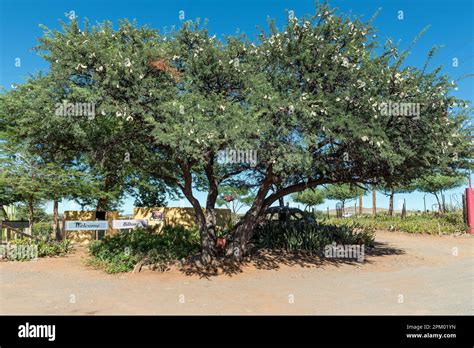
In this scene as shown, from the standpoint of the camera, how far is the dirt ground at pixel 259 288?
8352mm

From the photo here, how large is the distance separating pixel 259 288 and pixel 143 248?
6218 millimetres

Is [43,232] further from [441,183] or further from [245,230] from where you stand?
[441,183]

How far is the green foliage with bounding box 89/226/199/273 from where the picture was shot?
44.8 ft

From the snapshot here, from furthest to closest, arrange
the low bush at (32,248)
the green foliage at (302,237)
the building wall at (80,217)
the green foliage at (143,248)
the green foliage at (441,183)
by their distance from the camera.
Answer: the green foliage at (441,183) → the building wall at (80,217) → the low bush at (32,248) → the green foliage at (302,237) → the green foliage at (143,248)

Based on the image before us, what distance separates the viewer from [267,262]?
14172 millimetres

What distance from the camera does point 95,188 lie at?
2108 centimetres

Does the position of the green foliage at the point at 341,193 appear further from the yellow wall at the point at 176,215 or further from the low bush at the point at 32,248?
the low bush at the point at 32,248

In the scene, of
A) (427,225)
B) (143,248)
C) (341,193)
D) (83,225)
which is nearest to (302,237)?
(143,248)

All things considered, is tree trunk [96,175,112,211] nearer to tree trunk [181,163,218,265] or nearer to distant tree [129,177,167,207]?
distant tree [129,177,167,207]

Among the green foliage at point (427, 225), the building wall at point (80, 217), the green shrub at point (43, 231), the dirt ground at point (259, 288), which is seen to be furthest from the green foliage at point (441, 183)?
the green shrub at point (43, 231)

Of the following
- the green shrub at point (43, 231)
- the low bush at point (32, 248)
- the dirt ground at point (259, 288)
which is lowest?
the dirt ground at point (259, 288)

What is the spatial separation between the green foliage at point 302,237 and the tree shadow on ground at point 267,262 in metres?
0.36

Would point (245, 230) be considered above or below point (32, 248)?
above

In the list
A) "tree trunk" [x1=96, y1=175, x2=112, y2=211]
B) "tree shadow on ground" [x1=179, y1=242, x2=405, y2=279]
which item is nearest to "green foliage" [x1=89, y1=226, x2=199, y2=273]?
"tree shadow on ground" [x1=179, y1=242, x2=405, y2=279]
